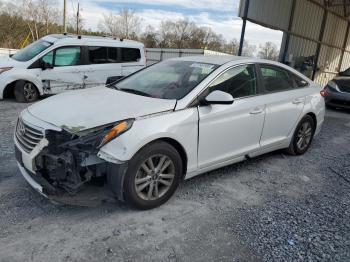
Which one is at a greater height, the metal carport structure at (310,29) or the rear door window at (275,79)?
the metal carport structure at (310,29)

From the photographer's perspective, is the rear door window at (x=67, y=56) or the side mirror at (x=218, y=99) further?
the rear door window at (x=67, y=56)

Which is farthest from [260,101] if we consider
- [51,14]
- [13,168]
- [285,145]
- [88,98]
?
[51,14]

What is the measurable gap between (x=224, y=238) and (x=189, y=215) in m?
0.48

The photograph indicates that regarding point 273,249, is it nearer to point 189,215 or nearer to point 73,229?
point 189,215

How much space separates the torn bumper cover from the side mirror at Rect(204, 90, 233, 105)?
Answer: 1216 mm

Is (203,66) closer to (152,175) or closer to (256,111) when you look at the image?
(256,111)

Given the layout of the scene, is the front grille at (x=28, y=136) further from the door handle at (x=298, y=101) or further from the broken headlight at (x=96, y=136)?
the door handle at (x=298, y=101)

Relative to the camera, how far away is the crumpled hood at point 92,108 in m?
3.14

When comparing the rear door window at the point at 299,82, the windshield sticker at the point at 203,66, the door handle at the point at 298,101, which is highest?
the windshield sticker at the point at 203,66

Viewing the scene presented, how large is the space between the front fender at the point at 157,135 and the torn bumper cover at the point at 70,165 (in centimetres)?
10

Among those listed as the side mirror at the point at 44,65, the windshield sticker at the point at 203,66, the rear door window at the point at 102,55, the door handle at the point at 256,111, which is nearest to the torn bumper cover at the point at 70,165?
the windshield sticker at the point at 203,66

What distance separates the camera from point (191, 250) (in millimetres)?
2830

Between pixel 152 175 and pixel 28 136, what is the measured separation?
1.28 metres

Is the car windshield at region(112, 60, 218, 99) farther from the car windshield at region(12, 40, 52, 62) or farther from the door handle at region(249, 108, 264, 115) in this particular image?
the car windshield at region(12, 40, 52, 62)
